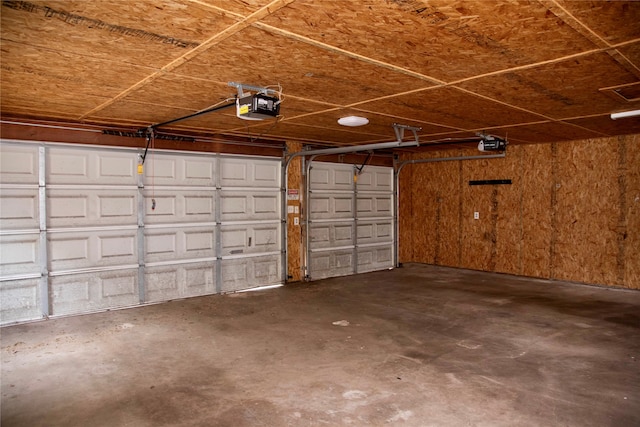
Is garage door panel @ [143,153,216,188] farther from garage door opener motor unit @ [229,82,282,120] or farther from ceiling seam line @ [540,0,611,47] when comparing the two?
ceiling seam line @ [540,0,611,47]

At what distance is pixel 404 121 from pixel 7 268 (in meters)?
5.00

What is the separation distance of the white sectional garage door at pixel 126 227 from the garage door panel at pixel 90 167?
0.01 m

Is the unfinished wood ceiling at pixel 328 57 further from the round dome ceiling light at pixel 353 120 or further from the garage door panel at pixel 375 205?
the garage door panel at pixel 375 205

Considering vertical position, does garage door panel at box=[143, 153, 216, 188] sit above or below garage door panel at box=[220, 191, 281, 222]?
above

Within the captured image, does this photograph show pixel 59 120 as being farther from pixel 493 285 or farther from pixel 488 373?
pixel 493 285

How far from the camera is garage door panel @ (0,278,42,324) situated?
4.82 metres

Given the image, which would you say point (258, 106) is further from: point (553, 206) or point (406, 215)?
point (406, 215)

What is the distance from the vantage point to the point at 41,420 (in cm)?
272

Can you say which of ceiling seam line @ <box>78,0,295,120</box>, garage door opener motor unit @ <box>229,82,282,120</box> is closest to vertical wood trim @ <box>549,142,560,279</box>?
garage door opener motor unit @ <box>229,82,282,120</box>

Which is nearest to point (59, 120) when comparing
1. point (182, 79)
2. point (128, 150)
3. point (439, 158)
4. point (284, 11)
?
point (128, 150)

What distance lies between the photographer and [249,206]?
6766 millimetres

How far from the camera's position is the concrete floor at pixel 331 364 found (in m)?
2.83

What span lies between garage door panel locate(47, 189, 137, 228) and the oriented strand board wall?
5.86 m

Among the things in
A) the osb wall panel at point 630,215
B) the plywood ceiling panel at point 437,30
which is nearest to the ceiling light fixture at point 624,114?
the osb wall panel at point 630,215
